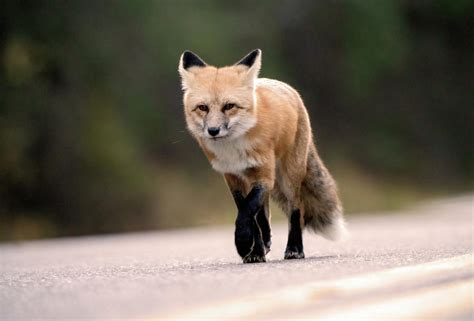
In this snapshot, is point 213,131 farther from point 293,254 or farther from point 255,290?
point 255,290

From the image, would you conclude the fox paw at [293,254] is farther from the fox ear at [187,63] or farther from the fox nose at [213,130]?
the fox ear at [187,63]

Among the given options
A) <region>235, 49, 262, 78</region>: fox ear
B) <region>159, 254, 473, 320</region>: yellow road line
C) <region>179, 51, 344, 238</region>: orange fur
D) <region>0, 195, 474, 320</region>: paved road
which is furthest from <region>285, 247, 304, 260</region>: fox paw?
<region>159, 254, 473, 320</region>: yellow road line

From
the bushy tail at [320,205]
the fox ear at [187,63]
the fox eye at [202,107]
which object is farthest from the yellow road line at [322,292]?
the fox ear at [187,63]

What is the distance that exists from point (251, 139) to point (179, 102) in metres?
17.3

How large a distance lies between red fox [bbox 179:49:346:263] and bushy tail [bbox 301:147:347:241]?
0.07 meters

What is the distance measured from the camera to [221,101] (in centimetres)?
834

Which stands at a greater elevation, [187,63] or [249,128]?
[187,63]

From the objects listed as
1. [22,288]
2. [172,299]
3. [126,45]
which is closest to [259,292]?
[172,299]

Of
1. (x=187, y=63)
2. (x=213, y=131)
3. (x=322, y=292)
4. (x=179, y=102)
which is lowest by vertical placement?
(x=179, y=102)

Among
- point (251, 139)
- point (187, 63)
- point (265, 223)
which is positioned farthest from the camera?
point (265, 223)

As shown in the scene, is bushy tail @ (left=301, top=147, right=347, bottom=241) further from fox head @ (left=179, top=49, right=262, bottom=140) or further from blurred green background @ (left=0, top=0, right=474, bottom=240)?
blurred green background @ (left=0, top=0, right=474, bottom=240)

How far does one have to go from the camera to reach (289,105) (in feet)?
29.9

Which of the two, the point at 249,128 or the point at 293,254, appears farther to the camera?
the point at 293,254

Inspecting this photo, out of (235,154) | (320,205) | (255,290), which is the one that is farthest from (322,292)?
(320,205)
